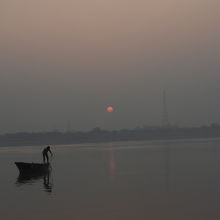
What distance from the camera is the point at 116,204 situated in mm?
21062

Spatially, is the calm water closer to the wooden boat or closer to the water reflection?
the water reflection

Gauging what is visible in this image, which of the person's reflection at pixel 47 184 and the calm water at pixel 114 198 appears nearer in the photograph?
the calm water at pixel 114 198

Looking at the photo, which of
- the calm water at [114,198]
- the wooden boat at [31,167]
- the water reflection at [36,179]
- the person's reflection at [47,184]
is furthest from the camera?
the wooden boat at [31,167]

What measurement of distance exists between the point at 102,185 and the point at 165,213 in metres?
11.4

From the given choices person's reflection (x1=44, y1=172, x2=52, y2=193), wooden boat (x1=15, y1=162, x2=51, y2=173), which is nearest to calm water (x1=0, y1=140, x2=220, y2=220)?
person's reflection (x1=44, y1=172, x2=52, y2=193)

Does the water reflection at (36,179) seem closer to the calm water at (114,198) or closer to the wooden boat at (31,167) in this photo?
the calm water at (114,198)

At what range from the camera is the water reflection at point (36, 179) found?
29.7m

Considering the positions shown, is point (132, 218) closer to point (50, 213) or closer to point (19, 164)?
point (50, 213)

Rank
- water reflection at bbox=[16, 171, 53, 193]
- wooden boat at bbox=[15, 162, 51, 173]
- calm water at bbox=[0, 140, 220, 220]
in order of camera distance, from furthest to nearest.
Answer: wooden boat at bbox=[15, 162, 51, 173] → water reflection at bbox=[16, 171, 53, 193] → calm water at bbox=[0, 140, 220, 220]

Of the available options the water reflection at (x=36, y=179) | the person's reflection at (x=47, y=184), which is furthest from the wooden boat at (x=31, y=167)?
the person's reflection at (x=47, y=184)

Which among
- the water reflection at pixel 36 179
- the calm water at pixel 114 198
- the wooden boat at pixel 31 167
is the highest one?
the wooden boat at pixel 31 167

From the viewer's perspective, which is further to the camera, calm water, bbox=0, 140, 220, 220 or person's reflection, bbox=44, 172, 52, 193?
person's reflection, bbox=44, 172, 52, 193

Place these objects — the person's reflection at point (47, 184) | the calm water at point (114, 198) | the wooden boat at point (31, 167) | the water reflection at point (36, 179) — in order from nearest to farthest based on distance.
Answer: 1. the calm water at point (114, 198)
2. the person's reflection at point (47, 184)
3. the water reflection at point (36, 179)
4. the wooden boat at point (31, 167)

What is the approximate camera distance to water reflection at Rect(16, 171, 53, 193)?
29.7 meters
